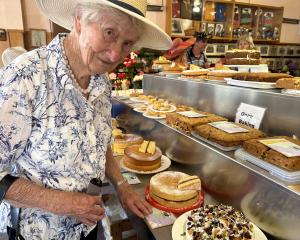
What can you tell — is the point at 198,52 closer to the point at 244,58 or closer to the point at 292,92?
the point at 244,58

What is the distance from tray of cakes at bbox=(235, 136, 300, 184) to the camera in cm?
81

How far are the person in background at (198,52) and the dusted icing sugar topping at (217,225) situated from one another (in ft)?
9.85

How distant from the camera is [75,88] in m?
0.79

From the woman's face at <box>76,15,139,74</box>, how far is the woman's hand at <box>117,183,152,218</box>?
0.55 meters

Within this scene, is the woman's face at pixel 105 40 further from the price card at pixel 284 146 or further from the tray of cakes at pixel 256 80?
the tray of cakes at pixel 256 80

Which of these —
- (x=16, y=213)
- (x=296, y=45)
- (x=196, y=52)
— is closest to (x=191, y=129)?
(x=16, y=213)

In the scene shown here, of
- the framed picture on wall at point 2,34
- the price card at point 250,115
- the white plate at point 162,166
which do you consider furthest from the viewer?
the framed picture on wall at point 2,34

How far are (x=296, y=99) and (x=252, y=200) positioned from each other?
0.44 metres

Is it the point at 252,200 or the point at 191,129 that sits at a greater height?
the point at 191,129

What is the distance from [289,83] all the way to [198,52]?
109 inches

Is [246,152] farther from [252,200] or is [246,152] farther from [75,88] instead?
[75,88]

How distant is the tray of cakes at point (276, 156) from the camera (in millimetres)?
809

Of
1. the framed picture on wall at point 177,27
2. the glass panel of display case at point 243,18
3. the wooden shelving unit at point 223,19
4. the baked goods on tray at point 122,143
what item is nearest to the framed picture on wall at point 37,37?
the wooden shelving unit at point 223,19

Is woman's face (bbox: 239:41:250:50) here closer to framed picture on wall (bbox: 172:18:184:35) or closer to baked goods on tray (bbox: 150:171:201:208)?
baked goods on tray (bbox: 150:171:201:208)
